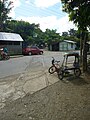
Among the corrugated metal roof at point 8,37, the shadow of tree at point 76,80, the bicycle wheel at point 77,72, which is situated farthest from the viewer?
the corrugated metal roof at point 8,37

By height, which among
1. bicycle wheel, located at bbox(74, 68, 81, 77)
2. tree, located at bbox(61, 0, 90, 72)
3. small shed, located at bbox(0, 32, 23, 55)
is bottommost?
bicycle wheel, located at bbox(74, 68, 81, 77)

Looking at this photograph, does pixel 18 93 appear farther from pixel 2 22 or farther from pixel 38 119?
pixel 2 22

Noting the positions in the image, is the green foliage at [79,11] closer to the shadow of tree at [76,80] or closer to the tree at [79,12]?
the tree at [79,12]

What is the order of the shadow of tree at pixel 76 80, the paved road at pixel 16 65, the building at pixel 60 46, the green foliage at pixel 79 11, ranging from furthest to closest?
the building at pixel 60 46, the paved road at pixel 16 65, the green foliage at pixel 79 11, the shadow of tree at pixel 76 80

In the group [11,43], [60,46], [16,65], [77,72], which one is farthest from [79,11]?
[60,46]

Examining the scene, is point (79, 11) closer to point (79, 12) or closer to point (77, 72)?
point (79, 12)

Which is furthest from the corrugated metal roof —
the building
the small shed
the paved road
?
the building

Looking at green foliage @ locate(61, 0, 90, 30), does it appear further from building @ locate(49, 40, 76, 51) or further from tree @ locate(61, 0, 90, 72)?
building @ locate(49, 40, 76, 51)

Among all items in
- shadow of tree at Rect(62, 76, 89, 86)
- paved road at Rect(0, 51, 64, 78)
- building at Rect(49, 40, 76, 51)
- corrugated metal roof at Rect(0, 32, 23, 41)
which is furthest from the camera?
building at Rect(49, 40, 76, 51)

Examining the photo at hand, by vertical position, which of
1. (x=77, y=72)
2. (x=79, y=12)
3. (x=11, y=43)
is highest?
(x=79, y=12)

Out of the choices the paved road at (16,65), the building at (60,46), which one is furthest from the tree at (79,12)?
the building at (60,46)

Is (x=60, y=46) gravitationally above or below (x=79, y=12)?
below

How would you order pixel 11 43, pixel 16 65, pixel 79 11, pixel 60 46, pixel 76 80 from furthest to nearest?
pixel 60 46, pixel 11 43, pixel 16 65, pixel 79 11, pixel 76 80

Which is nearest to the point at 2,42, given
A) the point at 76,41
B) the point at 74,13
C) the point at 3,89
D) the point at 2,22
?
the point at 2,22
